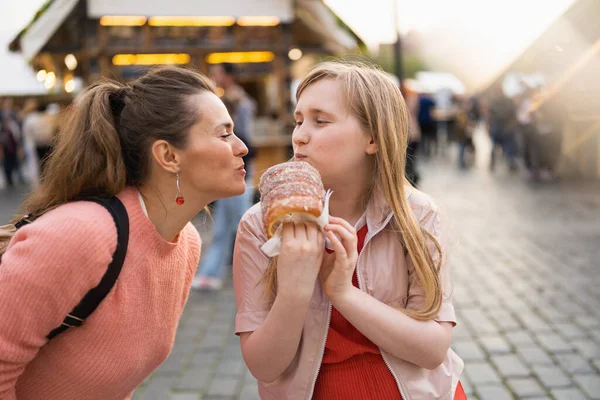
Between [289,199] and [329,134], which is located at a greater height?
[329,134]

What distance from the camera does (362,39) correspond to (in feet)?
32.6

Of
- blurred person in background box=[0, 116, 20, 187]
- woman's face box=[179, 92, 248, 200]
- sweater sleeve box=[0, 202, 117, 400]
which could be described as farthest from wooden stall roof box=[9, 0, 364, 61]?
sweater sleeve box=[0, 202, 117, 400]

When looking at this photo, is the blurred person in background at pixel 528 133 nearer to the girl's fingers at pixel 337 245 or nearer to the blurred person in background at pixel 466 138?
the blurred person in background at pixel 466 138

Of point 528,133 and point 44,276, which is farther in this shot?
point 528,133

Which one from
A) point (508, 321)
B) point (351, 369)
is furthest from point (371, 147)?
point (508, 321)

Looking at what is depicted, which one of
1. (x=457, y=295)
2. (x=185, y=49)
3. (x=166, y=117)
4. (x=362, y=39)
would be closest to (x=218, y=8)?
(x=185, y=49)

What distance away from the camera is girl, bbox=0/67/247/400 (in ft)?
5.67

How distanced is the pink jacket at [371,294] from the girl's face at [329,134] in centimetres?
21

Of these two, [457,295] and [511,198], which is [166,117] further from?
[511,198]

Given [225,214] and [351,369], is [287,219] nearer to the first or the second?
[351,369]

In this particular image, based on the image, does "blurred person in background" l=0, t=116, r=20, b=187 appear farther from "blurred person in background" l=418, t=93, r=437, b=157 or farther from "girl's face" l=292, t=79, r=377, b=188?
"girl's face" l=292, t=79, r=377, b=188

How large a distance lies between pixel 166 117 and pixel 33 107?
1504 centimetres

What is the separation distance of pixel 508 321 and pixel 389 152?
3.83 metres

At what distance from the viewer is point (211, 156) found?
2.05m
